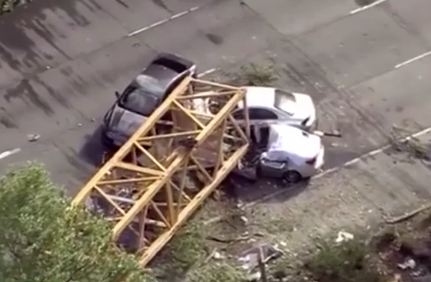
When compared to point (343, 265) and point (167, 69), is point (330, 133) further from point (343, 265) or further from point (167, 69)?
point (343, 265)

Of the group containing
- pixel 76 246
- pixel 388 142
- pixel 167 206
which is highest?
pixel 76 246

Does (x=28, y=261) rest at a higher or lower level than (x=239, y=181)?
higher

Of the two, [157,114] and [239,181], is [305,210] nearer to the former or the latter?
[239,181]

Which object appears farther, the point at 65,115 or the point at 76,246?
the point at 65,115

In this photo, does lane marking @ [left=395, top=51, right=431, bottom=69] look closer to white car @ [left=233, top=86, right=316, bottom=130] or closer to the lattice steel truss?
white car @ [left=233, top=86, right=316, bottom=130]

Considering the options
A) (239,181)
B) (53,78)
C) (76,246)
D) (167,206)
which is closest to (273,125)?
(239,181)

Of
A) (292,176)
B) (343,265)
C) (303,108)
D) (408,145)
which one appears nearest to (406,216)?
(408,145)

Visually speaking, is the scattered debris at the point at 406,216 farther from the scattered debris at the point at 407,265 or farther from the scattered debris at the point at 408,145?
the scattered debris at the point at 408,145
